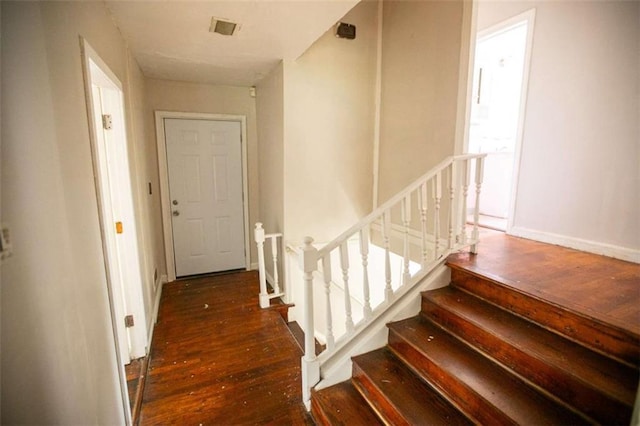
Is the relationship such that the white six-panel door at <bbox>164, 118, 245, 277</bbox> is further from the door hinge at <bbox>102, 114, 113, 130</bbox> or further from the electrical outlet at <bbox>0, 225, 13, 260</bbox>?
the electrical outlet at <bbox>0, 225, 13, 260</bbox>

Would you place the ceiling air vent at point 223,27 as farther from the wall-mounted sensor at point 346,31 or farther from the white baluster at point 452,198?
the white baluster at point 452,198

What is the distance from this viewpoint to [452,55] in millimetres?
2422

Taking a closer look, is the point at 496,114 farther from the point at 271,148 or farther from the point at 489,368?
the point at 489,368

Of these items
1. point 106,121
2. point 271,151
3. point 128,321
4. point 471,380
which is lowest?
point 128,321

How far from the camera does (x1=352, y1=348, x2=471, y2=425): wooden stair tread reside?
4.68 ft

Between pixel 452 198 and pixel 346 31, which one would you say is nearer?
pixel 452 198

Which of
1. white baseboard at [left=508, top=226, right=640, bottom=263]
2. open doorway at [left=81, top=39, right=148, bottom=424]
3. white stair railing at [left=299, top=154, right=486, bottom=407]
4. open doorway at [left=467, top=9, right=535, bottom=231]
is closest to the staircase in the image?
white stair railing at [left=299, top=154, right=486, bottom=407]

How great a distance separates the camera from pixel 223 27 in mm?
2133

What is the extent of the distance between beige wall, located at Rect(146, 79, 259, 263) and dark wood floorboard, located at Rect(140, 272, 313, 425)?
1297 millimetres

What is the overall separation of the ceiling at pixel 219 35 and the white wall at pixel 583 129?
6.22ft

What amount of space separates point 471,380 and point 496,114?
13.0ft

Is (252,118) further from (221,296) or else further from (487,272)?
(487,272)

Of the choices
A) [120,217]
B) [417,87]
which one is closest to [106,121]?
[120,217]

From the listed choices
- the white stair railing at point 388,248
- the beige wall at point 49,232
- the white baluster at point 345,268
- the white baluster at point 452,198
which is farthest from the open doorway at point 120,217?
the white baluster at point 452,198
